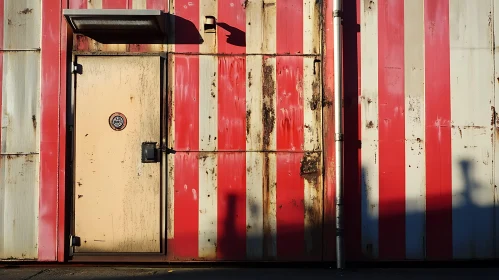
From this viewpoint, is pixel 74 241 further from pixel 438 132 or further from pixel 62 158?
pixel 438 132

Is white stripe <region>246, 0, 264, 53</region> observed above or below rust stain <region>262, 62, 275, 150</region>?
above

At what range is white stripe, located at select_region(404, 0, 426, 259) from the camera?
219 inches

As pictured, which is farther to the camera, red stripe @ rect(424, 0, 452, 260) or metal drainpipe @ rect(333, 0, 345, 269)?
red stripe @ rect(424, 0, 452, 260)

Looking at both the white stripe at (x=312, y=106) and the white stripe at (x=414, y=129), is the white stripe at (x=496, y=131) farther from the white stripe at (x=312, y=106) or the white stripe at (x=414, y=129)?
the white stripe at (x=312, y=106)

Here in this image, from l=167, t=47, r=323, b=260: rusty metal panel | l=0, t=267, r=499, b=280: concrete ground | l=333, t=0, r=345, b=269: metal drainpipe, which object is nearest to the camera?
l=0, t=267, r=499, b=280: concrete ground

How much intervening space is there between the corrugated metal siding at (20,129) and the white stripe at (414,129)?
148 inches

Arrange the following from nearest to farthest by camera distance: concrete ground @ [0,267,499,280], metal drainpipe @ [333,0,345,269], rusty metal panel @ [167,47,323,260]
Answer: concrete ground @ [0,267,499,280]
metal drainpipe @ [333,0,345,269]
rusty metal panel @ [167,47,323,260]

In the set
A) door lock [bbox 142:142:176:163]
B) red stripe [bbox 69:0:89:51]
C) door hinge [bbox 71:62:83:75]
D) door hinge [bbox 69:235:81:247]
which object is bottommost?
door hinge [bbox 69:235:81:247]

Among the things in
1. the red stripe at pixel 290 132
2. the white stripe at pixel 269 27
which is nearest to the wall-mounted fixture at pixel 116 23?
the white stripe at pixel 269 27

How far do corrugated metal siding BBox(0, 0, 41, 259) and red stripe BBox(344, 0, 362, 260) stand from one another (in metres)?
3.12

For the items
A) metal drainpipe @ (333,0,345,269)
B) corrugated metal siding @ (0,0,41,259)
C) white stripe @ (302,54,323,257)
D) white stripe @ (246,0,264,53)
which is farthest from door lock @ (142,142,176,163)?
metal drainpipe @ (333,0,345,269)

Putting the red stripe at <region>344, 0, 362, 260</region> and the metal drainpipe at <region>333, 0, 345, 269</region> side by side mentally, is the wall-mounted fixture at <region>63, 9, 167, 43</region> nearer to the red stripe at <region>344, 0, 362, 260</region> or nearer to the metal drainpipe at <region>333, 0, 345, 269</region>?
the metal drainpipe at <region>333, 0, 345, 269</region>

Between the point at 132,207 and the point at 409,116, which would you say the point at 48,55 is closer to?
the point at 132,207

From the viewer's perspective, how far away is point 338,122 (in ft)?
17.9
